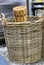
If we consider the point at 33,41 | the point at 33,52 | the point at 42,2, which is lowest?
the point at 33,52

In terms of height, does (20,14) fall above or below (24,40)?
above

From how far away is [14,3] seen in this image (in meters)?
2.24

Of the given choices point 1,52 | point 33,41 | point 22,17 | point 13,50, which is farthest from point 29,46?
point 1,52

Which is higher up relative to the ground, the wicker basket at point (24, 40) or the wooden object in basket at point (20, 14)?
the wooden object in basket at point (20, 14)

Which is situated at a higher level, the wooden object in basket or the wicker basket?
the wooden object in basket

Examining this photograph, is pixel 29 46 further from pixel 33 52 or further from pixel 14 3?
pixel 14 3

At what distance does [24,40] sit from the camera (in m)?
1.69

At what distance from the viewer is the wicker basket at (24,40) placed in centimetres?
164

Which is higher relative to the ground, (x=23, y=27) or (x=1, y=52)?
(x=23, y=27)

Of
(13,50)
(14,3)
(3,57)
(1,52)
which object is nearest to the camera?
(13,50)

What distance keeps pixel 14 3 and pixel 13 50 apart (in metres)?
0.77

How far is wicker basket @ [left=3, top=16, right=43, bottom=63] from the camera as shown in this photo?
1639mm

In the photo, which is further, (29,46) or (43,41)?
(43,41)

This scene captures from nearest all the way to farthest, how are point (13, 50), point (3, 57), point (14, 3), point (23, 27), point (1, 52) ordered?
point (23, 27), point (13, 50), point (3, 57), point (1, 52), point (14, 3)
